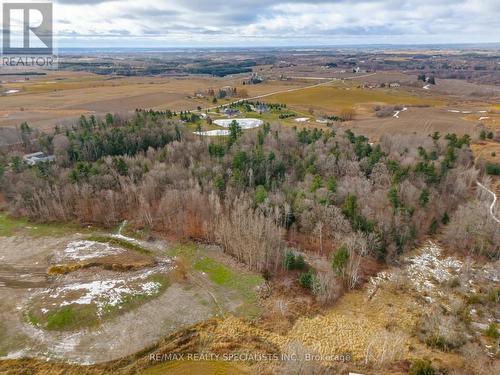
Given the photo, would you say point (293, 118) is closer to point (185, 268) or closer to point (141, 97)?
point (141, 97)

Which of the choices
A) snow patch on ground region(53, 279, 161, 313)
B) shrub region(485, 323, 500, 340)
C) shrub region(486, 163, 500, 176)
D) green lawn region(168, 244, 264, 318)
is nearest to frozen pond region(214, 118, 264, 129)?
green lawn region(168, 244, 264, 318)

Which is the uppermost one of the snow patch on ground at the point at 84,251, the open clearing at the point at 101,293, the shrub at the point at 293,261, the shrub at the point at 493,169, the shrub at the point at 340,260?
the shrub at the point at 493,169

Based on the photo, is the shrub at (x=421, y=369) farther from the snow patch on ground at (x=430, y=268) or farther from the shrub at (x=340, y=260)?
the snow patch on ground at (x=430, y=268)

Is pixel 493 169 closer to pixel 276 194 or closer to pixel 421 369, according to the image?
pixel 276 194

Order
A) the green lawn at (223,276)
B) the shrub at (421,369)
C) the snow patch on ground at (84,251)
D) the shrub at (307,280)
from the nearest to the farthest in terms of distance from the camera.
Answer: the shrub at (421,369)
the green lawn at (223,276)
the shrub at (307,280)
the snow patch on ground at (84,251)

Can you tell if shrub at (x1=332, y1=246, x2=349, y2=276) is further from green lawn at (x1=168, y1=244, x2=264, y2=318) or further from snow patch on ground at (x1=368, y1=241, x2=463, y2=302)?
green lawn at (x1=168, y1=244, x2=264, y2=318)

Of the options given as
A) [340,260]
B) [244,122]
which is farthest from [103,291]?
[244,122]

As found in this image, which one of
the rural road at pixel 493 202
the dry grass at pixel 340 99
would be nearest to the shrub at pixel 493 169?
the rural road at pixel 493 202
